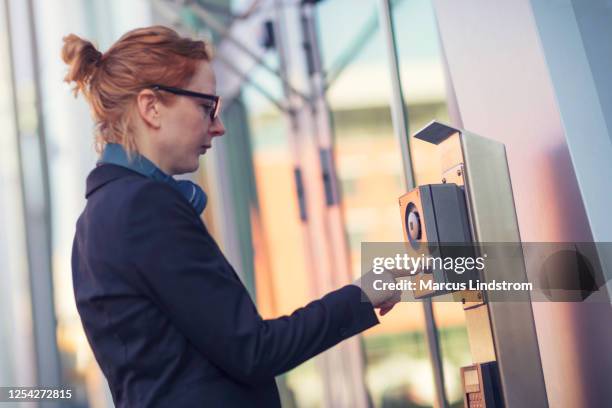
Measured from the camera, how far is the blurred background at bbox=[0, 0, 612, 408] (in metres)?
3.23

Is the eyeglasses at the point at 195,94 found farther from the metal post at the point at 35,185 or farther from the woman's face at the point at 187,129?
the metal post at the point at 35,185

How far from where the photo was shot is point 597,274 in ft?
6.32

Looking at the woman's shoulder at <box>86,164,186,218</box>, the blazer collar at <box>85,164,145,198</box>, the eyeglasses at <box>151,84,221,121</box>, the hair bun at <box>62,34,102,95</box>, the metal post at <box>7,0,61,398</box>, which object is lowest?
the woman's shoulder at <box>86,164,186,218</box>

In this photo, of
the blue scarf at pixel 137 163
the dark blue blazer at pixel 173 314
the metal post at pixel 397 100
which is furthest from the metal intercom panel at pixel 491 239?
the metal post at pixel 397 100

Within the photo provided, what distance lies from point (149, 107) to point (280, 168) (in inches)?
131

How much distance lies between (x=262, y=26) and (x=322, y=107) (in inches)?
26.5

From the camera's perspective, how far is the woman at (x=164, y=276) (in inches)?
55.2

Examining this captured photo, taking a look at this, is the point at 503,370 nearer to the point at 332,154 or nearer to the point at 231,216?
the point at 332,154

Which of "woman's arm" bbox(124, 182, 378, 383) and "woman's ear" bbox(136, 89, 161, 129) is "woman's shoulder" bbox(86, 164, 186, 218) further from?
"woman's ear" bbox(136, 89, 161, 129)

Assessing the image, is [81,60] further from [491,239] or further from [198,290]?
[491,239]

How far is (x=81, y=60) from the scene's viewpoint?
5.32 feet

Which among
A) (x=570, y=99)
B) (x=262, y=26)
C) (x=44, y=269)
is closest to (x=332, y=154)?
(x=262, y=26)

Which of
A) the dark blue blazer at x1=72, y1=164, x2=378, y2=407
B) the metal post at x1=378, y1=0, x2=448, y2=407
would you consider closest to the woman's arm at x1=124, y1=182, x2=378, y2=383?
the dark blue blazer at x1=72, y1=164, x2=378, y2=407

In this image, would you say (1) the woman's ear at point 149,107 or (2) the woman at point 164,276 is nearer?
(2) the woman at point 164,276
